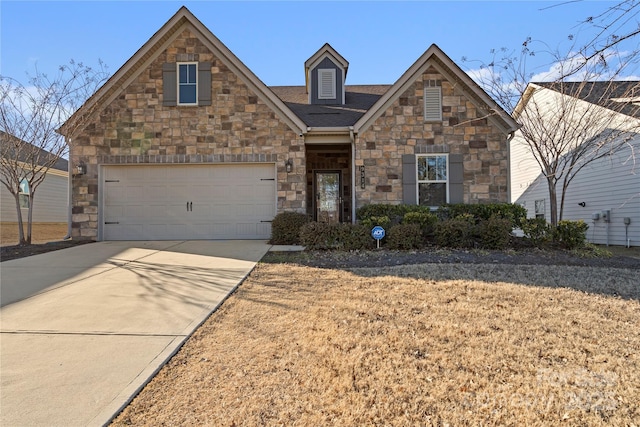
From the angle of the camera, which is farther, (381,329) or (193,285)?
(193,285)

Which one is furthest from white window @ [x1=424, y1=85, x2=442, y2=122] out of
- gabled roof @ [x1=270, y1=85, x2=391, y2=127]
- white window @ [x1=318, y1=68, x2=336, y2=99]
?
white window @ [x1=318, y1=68, x2=336, y2=99]

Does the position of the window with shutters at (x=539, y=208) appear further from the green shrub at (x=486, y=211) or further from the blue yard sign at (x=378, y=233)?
the blue yard sign at (x=378, y=233)

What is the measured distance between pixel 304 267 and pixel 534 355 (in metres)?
4.26

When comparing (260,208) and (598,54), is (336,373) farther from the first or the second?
(260,208)

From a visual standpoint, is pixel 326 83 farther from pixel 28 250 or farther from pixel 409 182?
pixel 28 250

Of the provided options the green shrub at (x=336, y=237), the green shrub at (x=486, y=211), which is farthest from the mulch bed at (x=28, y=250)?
the green shrub at (x=486, y=211)

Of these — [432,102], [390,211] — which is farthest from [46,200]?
[432,102]

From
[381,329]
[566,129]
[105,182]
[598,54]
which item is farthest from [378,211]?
[105,182]

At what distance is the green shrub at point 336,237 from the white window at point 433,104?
4.25 m

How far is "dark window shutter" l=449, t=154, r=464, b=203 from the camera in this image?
1031cm

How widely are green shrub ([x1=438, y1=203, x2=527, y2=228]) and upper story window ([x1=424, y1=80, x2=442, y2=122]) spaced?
261 cm

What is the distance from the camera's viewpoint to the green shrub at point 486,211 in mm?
9594

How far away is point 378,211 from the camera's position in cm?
983

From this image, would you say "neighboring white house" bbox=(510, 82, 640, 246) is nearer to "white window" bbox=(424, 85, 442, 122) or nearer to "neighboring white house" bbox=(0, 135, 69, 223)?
"white window" bbox=(424, 85, 442, 122)
